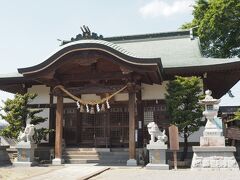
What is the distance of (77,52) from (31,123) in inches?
188

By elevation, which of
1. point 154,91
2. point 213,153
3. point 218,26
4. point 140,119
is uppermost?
point 218,26

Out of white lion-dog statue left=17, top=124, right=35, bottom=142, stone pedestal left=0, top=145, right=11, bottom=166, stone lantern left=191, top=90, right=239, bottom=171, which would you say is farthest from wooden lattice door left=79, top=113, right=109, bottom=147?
stone lantern left=191, top=90, right=239, bottom=171

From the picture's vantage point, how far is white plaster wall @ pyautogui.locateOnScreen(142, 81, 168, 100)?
648 inches

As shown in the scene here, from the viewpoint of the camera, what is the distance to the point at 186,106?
14195 millimetres

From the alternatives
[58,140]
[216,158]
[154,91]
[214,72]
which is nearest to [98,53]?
[154,91]

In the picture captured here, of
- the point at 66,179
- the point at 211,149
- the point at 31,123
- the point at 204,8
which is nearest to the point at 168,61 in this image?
the point at 211,149

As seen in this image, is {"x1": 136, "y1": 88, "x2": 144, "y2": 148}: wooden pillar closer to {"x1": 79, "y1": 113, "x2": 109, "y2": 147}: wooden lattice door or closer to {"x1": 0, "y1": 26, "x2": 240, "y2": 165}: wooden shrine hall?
{"x1": 0, "y1": 26, "x2": 240, "y2": 165}: wooden shrine hall

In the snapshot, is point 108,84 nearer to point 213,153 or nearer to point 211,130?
point 211,130

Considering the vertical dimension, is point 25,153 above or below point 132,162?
above

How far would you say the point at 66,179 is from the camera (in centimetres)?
973

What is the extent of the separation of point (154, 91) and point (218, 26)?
12.3 metres

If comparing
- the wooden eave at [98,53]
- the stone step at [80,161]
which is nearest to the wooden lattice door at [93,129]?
the stone step at [80,161]

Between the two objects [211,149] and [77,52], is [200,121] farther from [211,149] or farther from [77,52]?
[77,52]

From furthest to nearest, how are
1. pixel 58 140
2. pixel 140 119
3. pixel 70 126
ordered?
pixel 70 126 → pixel 140 119 → pixel 58 140
